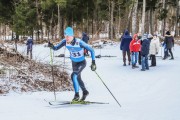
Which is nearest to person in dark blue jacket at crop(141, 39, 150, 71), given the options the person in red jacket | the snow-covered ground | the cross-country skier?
the person in red jacket

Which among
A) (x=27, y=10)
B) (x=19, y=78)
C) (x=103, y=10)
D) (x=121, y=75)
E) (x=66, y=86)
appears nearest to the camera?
(x=19, y=78)

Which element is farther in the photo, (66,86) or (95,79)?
(95,79)

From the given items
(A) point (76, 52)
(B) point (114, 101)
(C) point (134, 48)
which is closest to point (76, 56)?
(A) point (76, 52)

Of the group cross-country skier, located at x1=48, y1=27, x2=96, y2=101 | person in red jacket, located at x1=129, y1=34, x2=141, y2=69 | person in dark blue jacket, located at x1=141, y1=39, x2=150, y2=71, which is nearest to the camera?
cross-country skier, located at x1=48, y1=27, x2=96, y2=101

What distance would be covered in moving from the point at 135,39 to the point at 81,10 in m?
34.4

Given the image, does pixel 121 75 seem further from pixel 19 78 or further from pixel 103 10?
pixel 103 10

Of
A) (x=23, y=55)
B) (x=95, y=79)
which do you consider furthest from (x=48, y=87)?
(x=95, y=79)

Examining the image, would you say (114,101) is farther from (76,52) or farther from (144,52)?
(144,52)

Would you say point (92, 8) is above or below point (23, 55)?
above

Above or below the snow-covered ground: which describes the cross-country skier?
above

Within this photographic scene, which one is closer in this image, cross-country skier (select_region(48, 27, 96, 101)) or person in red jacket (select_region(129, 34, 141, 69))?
cross-country skier (select_region(48, 27, 96, 101))

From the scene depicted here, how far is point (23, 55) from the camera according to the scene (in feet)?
42.4

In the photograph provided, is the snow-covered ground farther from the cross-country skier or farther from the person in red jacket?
the person in red jacket

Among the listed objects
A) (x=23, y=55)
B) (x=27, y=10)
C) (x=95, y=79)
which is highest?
(x=27, y=10)
